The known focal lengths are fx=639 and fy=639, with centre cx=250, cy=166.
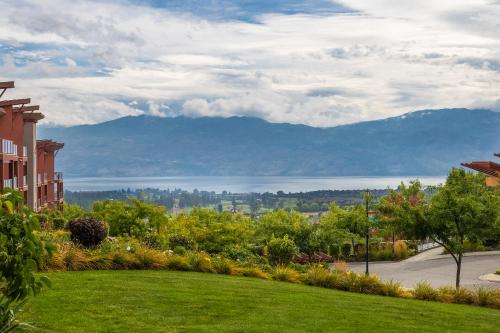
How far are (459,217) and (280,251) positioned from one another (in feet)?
22.7

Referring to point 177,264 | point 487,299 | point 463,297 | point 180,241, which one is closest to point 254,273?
point 177,264

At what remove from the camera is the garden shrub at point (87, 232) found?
19.2 metres

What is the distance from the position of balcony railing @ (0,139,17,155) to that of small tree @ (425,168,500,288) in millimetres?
30812

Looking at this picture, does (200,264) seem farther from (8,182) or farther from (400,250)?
(400,250)

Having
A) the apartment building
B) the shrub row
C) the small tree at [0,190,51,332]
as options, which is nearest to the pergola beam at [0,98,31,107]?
the apartment building

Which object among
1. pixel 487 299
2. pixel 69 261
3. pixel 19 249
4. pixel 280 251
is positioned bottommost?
pixel 487 299

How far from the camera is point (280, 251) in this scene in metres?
24.8

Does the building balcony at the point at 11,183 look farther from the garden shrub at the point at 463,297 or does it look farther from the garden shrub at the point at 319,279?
the garden shrub at the point at 463,297

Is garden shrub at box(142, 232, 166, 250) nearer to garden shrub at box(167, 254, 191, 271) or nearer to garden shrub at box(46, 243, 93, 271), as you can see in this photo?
garden shrub at box(167, 254, 191, 271)

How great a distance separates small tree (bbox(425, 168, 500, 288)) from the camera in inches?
944

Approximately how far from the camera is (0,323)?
6613 millimetres

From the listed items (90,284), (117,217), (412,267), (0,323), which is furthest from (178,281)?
(412,267)

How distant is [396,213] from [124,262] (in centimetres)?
1222

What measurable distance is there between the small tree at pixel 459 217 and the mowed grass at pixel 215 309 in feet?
27.6
